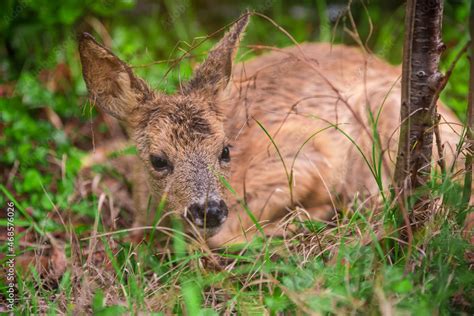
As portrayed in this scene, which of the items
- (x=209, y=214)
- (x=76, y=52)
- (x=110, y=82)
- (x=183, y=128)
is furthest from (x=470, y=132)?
(x=76, y=52)

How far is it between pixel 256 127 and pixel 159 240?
123 cm

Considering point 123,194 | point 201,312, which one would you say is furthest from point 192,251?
point 123,194

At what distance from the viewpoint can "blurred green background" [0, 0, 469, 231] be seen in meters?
5.70

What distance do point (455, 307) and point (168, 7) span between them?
555cm

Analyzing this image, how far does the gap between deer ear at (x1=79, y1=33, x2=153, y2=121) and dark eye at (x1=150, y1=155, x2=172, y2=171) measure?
38 cm

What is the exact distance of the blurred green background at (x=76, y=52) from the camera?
5.70 m

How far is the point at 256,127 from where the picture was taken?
215 inches

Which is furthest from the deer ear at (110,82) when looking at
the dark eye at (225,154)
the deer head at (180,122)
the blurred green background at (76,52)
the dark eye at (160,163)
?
the dark eye at (225,154)

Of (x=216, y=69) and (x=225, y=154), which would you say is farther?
(x=216, y=69)

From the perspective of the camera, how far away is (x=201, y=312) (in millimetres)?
3334

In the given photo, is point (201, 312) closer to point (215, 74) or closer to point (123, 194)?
point (215, 74)

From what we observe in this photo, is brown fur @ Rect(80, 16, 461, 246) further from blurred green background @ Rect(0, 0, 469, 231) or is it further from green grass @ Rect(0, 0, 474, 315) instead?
blurred green background @ Rect(0, 0, 469, 231)

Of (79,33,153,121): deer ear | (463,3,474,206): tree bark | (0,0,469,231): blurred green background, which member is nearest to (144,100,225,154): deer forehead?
(79,33,153,121): deer ear

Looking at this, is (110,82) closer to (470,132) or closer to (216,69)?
(216,69)
